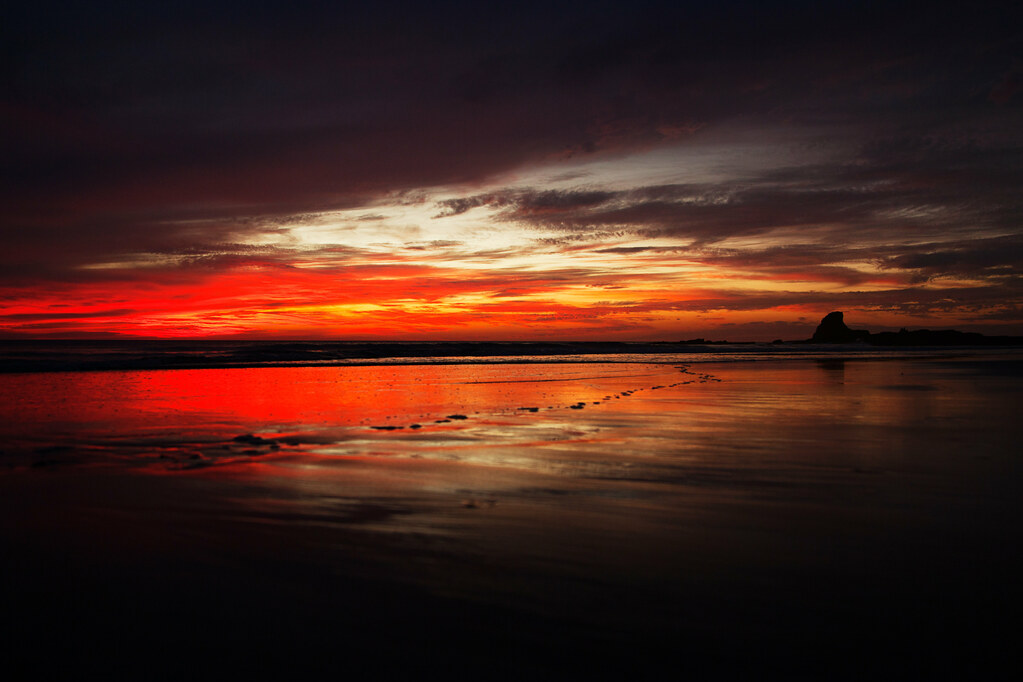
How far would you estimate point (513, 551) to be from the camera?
157 inches

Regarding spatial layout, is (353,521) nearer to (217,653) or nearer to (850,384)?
(217,653)

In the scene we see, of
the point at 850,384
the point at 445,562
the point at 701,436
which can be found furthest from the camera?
the point at 850,384

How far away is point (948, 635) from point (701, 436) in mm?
5563

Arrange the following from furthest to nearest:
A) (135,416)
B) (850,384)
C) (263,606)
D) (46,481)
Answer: (850,384), (135,416), (46,481), (263,606)

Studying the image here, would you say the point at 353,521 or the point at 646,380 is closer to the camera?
the point at 353,521

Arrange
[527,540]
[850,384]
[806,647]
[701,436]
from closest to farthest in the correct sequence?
1. [806,647]
2. [527,540]
3. [701,436]
4. [850,384]

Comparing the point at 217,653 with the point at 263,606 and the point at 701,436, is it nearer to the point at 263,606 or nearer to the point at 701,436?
the point at 263,606

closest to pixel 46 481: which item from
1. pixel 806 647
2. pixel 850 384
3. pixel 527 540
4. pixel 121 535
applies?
pixel 121 535

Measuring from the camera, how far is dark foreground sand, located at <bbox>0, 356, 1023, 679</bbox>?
2799 mm

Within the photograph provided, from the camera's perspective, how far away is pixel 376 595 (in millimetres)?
3344

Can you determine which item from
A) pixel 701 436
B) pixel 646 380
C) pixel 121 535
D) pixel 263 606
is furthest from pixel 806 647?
pixel 646 380

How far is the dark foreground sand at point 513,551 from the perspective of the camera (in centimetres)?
280

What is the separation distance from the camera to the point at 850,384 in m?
16.9

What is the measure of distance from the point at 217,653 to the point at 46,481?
4396 mm
